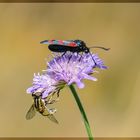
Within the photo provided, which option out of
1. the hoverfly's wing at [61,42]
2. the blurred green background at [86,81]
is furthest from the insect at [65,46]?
the blurred green background at [86,81]

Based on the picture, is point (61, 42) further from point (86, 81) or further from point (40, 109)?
point (86, 81)

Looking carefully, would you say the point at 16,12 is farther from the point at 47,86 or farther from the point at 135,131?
the point at 47,86

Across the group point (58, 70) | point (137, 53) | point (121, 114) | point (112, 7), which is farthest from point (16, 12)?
point (58, 70)

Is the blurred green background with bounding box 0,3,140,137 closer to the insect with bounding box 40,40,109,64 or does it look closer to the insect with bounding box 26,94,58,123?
the insect with bounding box 26,94,58,123

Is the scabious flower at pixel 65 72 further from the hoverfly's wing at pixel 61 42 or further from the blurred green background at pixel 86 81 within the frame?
the blurred green background at pixel 86 81

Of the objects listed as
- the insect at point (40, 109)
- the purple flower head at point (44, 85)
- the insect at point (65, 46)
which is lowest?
the insect at point (40, 109)

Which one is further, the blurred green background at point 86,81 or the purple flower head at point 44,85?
the blurred green background at point 86,81
